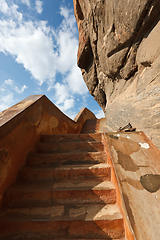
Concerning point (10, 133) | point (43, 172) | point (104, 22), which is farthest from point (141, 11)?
point (43, 172)

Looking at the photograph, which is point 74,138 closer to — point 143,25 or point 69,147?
point 69,147

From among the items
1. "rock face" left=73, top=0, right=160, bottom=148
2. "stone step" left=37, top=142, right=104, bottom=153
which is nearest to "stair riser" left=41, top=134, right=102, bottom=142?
"stone step" left=37, top=142, right=104, bottom=153

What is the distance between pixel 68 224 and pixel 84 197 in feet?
0.98

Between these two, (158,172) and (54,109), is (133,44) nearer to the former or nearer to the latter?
(54,109)

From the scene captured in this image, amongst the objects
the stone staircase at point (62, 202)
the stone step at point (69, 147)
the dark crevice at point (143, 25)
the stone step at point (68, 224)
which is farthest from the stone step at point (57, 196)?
the dark crevice at point (143, 25)

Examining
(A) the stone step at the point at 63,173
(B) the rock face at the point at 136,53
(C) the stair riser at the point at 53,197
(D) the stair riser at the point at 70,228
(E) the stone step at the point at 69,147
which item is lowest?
(D) the stair riser at the point at 70,228

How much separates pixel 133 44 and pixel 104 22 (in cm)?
198

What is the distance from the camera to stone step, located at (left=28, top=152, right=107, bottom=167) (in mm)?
1746

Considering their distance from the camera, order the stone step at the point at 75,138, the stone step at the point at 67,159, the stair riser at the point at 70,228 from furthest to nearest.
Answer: the stone step at the point at 75,138 → the stone step at the point at 67,159 → the stair riser at the point at 70,228

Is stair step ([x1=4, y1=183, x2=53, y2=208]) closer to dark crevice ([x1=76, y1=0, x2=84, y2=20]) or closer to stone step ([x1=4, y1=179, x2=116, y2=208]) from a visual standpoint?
stone step ([x1=4, y1=179, x2=116, y2=208])

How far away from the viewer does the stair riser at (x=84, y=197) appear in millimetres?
1230

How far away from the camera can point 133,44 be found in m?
2.57

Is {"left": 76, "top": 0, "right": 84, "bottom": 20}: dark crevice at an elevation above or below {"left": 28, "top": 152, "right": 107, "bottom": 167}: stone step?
above

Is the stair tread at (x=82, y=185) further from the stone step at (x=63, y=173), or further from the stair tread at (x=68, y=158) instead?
the stair tread at (x=68, y=158)
